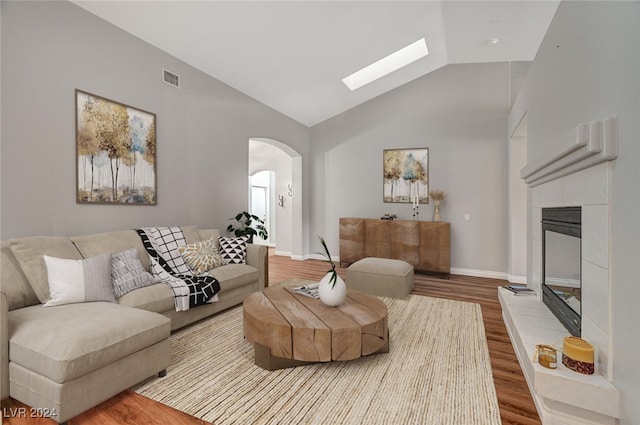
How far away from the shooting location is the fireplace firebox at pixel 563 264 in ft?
6.79

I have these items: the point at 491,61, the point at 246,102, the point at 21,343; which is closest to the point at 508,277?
the point at 491,61

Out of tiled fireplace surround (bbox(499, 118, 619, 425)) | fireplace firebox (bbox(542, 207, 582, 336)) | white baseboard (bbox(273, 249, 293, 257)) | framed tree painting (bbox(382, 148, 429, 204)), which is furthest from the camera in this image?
white baseboard (bbox(273, 249, 293, 257))

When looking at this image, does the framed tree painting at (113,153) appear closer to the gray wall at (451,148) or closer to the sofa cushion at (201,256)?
the sofa cushion at (201,256)

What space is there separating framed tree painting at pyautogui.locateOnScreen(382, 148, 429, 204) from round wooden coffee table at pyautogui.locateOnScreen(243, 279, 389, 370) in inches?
140

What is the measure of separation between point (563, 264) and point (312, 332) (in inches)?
80.4

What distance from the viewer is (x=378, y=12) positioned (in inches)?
144

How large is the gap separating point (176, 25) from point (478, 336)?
14.2 ft

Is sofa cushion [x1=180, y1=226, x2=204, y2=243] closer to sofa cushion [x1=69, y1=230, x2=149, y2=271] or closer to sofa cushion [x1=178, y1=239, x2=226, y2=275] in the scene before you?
sofa cushion [x1=178, y1=239, x2=226, y2=275]

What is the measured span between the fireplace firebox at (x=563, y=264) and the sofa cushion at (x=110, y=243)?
356 cm

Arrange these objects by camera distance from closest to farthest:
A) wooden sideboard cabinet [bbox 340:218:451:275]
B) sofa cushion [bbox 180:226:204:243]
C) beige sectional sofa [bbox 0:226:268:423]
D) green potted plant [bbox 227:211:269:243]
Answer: beige sectional sofa [bbox 0:226:268:423]
sofa cushion [bbox 180:226:204:243]
green potted plant [bbox 227:211:269:243]
wooden sideboard cabinet [bbox 340:218:451:275]

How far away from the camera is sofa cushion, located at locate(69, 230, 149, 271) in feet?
8.50

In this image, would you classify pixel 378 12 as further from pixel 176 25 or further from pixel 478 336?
pixel 478 336

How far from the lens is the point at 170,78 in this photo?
12.2 ft

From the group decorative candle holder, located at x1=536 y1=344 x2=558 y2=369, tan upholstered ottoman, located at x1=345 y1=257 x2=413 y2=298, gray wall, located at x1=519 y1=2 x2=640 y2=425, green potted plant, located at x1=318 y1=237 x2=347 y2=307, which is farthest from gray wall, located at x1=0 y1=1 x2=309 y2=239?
gray wall, located at x1=519 y1=2 x2=640 y2=425
